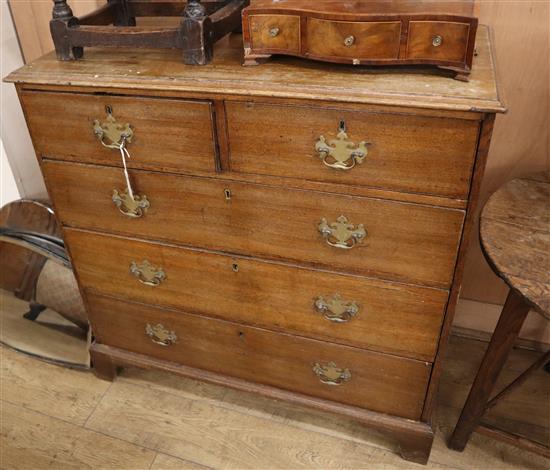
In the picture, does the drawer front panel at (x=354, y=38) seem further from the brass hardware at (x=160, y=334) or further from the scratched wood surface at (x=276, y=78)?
the brass hardware at (x=160, y=334)

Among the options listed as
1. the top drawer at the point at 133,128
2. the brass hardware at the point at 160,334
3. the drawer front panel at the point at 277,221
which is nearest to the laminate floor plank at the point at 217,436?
the brass hardware at the point at 160,334

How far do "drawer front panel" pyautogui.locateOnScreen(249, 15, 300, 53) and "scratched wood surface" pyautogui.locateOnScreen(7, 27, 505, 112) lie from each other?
4 centimetres

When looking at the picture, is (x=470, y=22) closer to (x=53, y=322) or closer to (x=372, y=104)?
(x=372, y=104)

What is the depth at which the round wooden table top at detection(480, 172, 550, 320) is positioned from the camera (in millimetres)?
1091

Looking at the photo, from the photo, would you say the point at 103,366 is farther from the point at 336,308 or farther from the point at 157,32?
the point at 157,32

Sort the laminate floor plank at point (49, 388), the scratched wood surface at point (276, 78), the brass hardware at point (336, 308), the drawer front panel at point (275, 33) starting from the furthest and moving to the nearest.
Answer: the laminate floor plank at point (49, 388) < the brass hardware at point (336, 308) < the drawer front panel at point (275, 33) < the scratched wood surface at point (276, 78)

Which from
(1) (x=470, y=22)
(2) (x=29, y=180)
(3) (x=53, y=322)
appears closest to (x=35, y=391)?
(3) (x=53, y=322)

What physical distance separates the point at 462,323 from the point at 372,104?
120 centimetres

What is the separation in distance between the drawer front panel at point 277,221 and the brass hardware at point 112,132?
0.28 ft

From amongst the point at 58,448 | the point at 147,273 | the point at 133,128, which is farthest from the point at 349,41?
the point at 58,448

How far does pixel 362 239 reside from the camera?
1205 mm

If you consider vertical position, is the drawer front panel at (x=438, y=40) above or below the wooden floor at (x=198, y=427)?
above

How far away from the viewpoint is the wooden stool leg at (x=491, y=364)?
1.26m

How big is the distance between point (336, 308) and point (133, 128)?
25.7 inches
